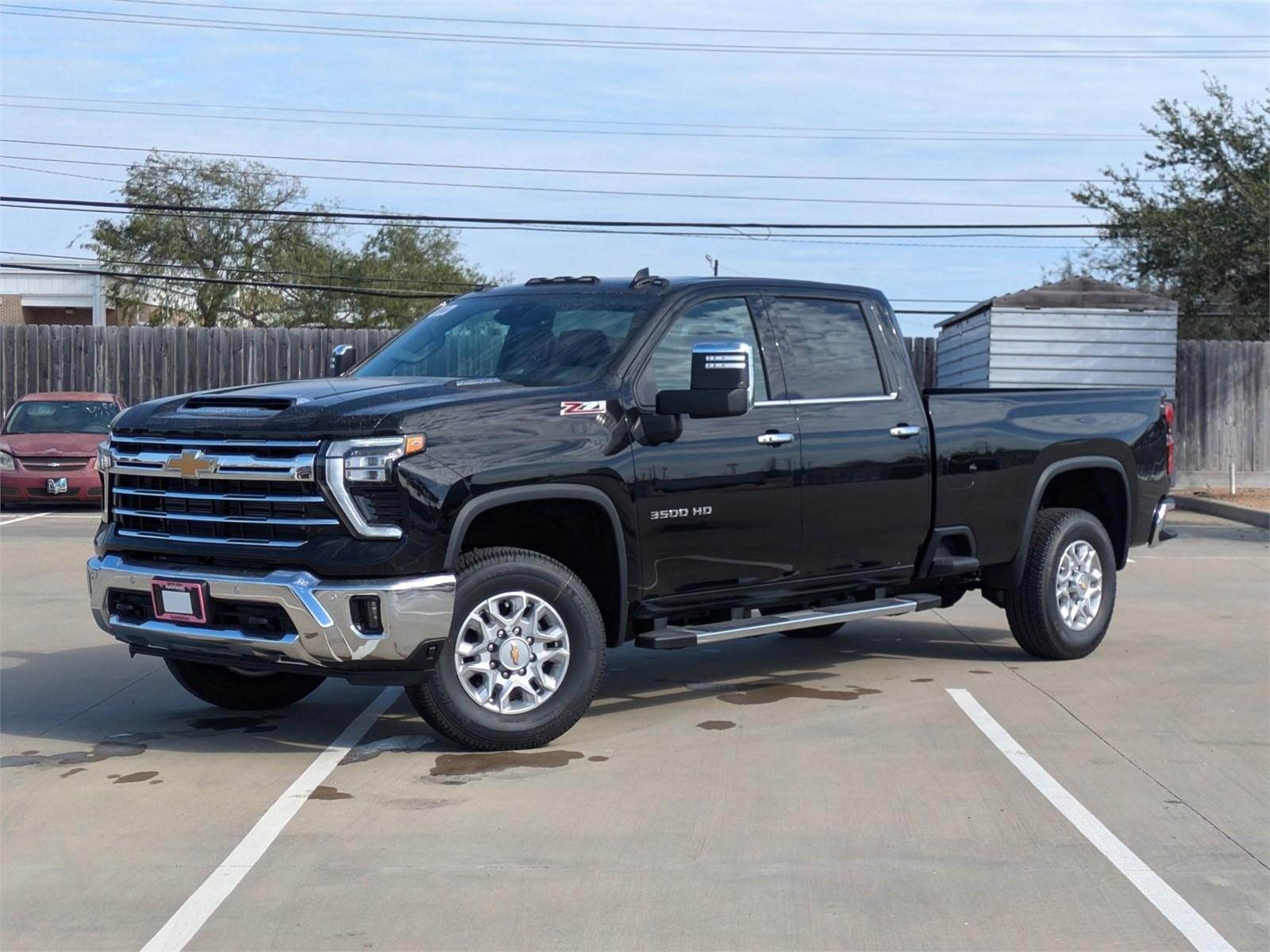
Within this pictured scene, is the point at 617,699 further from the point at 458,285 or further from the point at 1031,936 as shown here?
the point at 458,285

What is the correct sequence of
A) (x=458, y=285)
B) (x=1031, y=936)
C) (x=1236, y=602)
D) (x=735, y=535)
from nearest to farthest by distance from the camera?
(x=1031, y=936) → (x=735, y=535) → (x=1236, y=602) → (x=458, y=285)

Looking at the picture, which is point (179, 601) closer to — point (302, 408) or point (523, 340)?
point (302, 408)

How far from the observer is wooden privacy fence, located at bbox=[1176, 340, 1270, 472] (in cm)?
2555

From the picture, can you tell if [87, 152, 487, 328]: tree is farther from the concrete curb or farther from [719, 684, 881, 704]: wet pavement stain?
[719, 684, 881, 704]: wet pavement stain

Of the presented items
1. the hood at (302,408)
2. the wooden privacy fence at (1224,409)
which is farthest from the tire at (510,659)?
the wooden privacy fence at (1224,409)

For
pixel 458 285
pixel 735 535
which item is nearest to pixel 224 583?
pixel 735 535

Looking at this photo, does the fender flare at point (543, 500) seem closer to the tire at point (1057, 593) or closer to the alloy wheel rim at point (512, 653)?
the alloy wheel rim at point (512, 653)

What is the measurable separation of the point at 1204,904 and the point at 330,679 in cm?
531

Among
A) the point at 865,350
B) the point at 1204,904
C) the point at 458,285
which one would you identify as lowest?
the point at 1204,904

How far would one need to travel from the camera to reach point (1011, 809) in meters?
6.01

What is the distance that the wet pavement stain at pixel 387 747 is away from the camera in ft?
22.4

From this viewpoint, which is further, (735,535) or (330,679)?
(330,679)

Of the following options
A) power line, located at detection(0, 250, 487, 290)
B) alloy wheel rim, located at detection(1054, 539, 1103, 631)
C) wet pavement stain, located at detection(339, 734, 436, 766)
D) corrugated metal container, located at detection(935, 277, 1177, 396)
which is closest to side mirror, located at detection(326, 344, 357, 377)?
wet pavement stain, located at detection(339, 734, 436, 766)

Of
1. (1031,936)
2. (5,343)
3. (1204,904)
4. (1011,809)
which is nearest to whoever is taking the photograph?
(1031,936)
